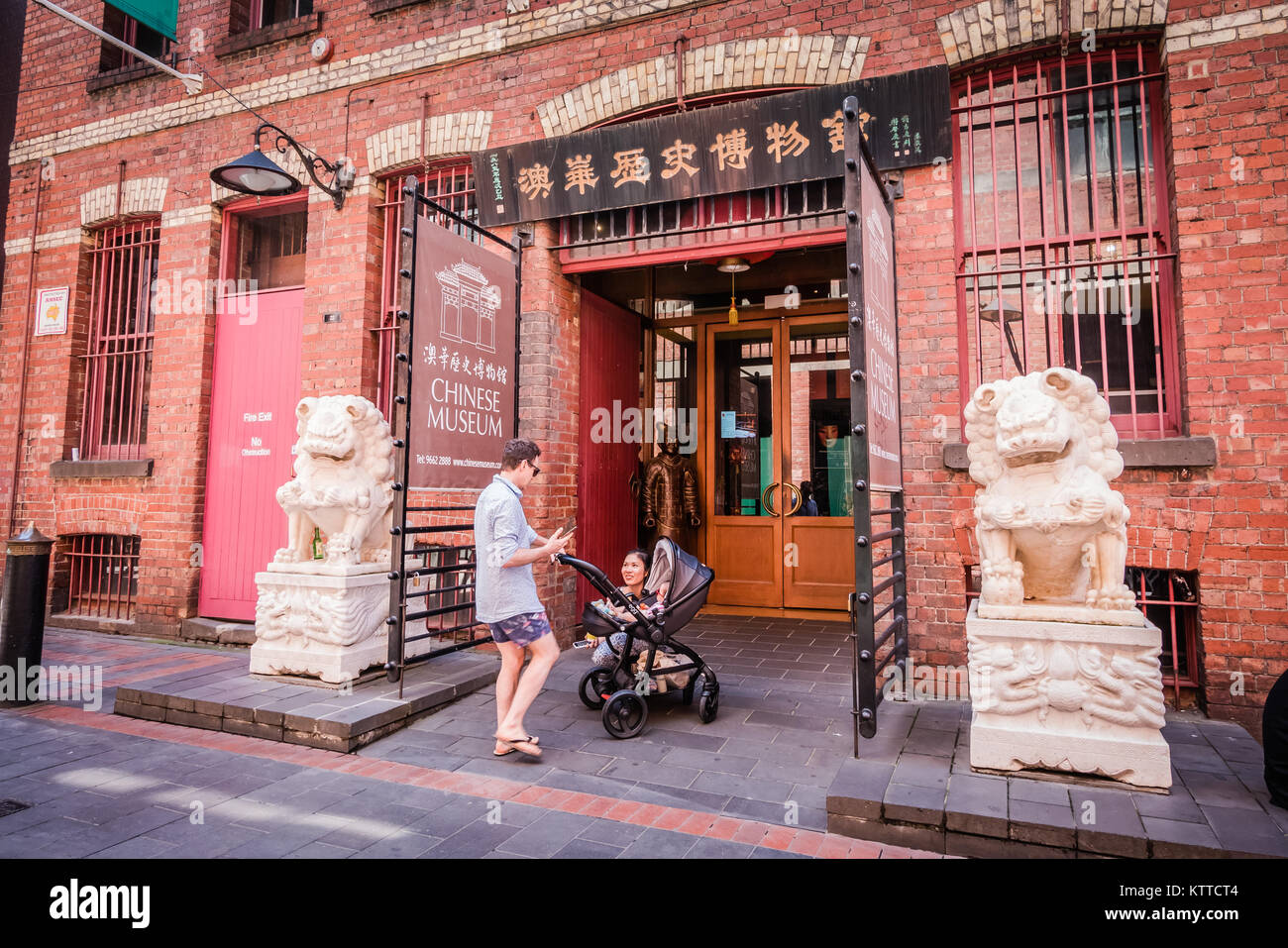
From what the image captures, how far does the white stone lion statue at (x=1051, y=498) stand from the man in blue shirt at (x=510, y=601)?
235 cm

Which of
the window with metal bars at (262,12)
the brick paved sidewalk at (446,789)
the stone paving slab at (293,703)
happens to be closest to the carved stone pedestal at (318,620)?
the stone paving slab at (293,703)

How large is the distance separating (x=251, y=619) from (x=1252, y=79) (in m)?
9.41

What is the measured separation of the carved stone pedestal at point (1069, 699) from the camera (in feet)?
10.9

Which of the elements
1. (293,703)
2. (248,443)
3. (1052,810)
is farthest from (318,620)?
(1052,810)

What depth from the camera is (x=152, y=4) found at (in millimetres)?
7785

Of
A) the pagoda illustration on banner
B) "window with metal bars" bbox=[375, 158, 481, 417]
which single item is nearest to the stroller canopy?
the pagoda illustration on banner

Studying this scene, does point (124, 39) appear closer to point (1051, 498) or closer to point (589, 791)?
point (589, 791)

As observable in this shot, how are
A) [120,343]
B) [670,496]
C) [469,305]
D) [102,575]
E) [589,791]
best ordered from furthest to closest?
[120,343], [102,575], [670,496], [469,305], [589,791]

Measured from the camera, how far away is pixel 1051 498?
366cm

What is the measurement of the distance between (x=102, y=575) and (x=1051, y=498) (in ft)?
31.4

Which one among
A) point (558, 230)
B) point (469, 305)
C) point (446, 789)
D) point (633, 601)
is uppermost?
point (558, 230)

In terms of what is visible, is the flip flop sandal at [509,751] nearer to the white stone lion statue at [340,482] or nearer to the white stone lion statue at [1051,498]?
the white stone lion statue at [340,482]

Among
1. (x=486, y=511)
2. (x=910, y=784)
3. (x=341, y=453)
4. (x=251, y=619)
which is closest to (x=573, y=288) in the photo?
(x=341, y=453)

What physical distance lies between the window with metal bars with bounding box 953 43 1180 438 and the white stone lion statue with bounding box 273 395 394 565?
4.50m
